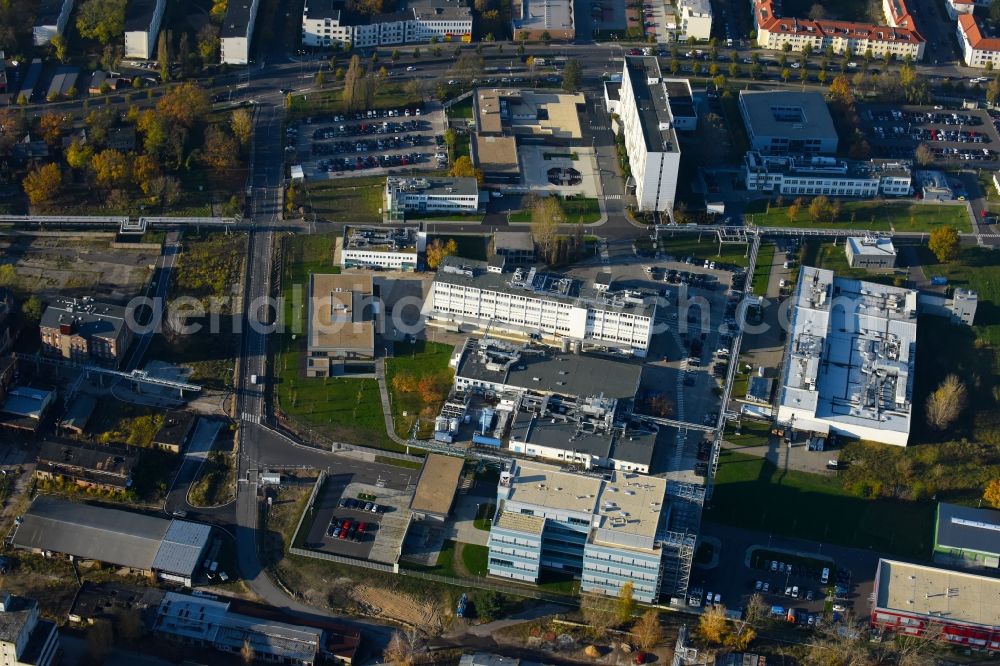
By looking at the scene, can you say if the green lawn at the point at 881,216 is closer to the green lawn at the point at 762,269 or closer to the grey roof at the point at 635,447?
the green lawn at the point at 762,269

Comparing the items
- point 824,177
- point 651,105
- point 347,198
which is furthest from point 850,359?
point 347,198

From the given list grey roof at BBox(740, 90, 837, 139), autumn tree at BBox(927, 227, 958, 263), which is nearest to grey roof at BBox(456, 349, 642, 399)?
autumn tree at BBox(927, 227, 958, 263)

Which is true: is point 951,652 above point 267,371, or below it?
below

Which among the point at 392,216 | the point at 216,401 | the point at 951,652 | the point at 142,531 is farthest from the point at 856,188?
the point at 142,531

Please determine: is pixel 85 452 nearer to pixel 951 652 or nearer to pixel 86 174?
pixel 86 174

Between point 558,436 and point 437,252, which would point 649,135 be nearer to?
point 437,252

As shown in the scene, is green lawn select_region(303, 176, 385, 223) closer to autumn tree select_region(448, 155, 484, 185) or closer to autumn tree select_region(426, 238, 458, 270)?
autumn tree select_region(448, 155, 484, 185)

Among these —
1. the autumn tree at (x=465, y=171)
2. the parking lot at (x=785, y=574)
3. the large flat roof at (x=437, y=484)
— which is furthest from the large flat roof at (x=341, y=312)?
the parking lot at (x=785, y=574)
